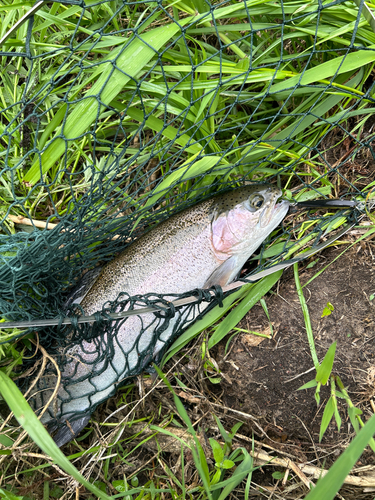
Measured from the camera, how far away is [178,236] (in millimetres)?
2289

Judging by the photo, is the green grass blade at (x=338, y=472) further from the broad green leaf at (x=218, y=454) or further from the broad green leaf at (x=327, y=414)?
the broad green leaf at (x=218, y=454)

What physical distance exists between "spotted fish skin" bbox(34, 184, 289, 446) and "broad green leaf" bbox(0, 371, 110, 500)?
517mm

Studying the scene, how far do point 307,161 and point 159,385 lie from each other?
67.4 inches

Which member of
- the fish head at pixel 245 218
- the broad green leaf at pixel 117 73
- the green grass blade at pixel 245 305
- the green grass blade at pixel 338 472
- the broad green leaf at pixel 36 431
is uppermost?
the broad green leaf at pixel 117 73

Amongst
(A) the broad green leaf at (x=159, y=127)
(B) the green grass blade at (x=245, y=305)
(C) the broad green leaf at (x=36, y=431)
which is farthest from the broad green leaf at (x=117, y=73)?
(B) the green grass blade at (x=245, y=305)

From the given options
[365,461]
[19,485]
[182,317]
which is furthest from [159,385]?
[365,461]

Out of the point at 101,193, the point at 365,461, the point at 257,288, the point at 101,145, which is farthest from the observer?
the point at 101,145

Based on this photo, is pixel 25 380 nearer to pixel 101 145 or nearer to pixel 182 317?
pixel 182 317

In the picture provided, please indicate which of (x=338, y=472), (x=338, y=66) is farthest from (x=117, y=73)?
(x=338, y=472)

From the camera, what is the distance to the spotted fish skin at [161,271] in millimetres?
2232

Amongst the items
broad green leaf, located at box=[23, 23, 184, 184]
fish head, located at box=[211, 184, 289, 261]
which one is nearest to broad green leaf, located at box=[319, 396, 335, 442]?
fish head, located at box=[211, 184, 289, 261]

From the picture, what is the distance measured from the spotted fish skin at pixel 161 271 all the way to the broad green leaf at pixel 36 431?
0.52m

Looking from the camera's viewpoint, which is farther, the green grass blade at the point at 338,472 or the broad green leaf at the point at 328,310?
the broad green leaf at the point at 328,310

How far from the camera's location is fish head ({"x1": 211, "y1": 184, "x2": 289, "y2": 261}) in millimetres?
2219
